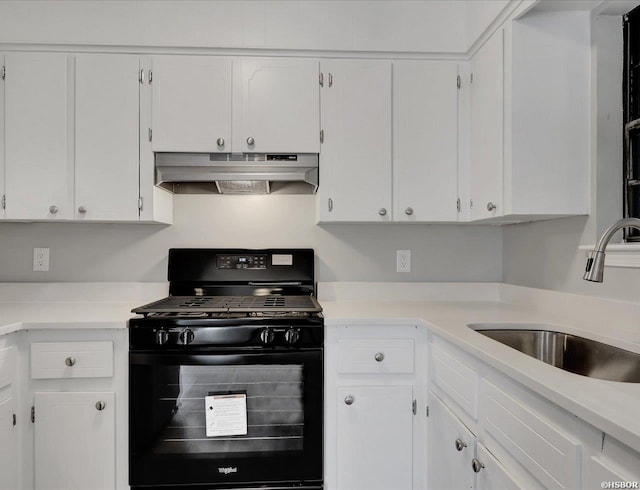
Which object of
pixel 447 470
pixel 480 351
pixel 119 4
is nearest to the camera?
pixel 480 351

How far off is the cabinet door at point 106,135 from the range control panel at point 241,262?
55 cm

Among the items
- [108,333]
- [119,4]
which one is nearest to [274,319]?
[108,333]

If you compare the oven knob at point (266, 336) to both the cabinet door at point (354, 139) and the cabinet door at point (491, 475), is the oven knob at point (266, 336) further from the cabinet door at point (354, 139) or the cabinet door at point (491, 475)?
the cabinet door at point (491, 475)

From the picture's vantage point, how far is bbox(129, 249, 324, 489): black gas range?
191 centimetres

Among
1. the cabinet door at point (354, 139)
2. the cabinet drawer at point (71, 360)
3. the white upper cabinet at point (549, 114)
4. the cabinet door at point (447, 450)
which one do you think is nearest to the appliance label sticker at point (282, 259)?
the cabinet door at point (354, 139)

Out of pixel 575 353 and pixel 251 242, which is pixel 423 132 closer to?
pixel 251 242

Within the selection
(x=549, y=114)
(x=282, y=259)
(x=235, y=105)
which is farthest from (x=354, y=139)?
(x=549, y=114)

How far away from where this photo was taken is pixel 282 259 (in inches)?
99.8

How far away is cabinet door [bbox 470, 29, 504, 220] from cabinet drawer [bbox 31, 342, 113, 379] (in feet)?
5.76

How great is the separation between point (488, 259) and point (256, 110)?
5.07 ft

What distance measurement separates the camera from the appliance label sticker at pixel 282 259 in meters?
2.53

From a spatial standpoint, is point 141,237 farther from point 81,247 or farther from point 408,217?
point 408,217

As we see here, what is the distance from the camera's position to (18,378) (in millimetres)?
1867

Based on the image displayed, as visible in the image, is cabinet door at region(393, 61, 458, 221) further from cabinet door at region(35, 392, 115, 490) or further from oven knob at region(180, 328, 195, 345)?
cabinet door at region(35, 392, 115, 490)
